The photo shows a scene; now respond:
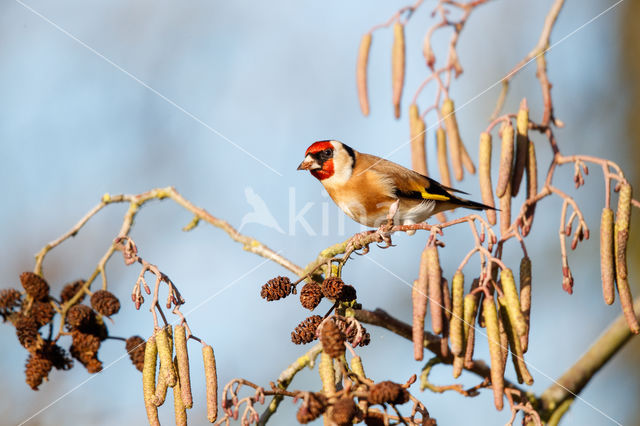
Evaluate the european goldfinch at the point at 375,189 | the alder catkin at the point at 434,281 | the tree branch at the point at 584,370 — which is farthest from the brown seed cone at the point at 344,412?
the european goldfinch at the point at 375,189

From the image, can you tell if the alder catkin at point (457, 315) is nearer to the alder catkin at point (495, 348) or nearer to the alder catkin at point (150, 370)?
the alder catkin at point (495, 348)

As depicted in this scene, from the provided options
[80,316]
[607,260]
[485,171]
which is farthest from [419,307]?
[80,316]

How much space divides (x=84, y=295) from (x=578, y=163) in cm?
177

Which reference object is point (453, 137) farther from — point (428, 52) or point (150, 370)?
point (150, 370)

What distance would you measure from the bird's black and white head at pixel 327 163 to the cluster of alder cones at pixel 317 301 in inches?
64.2

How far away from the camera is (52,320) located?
232cm

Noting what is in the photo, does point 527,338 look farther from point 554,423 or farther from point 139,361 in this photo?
point 139,361

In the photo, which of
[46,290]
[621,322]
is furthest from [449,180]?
[46,290]

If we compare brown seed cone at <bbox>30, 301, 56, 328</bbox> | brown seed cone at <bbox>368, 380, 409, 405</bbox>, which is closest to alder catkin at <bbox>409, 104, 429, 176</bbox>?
brown seed cone at <bbox>368, 380, 409, 405</bbox>

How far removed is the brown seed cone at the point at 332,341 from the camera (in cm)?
153

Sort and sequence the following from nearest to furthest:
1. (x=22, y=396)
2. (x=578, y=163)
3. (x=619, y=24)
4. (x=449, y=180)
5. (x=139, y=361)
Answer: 1. (x=139, y=361)
2. (x=578, y=163)
3. (x=449, y=180)
4. (x=22, y=396)
5. (x=619, y=24)

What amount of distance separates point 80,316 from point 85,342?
10 cm

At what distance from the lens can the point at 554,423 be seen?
254 cm

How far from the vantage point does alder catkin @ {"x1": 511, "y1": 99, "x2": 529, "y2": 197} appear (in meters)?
2.38
